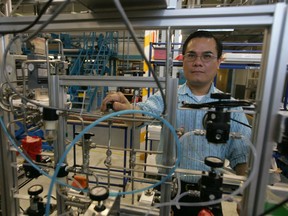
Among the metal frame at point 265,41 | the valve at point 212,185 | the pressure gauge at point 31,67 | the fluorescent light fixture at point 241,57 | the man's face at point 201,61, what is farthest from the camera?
the fluorescent light fixture at point 241,57

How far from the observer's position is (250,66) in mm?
2180

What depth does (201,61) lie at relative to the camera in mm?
1067

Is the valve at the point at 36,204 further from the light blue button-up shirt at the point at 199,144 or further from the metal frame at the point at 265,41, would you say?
the metal frame at the point at 265,41

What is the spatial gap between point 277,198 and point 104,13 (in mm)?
927

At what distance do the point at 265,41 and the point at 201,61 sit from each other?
508mm

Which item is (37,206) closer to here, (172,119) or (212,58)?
(172,119)

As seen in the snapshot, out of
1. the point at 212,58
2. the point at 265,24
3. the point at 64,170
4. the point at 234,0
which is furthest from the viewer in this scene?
the point at 234,0

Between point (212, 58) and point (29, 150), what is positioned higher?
point (212, 58)

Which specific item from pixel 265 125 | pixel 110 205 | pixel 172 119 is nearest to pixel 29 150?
pixel 110 205

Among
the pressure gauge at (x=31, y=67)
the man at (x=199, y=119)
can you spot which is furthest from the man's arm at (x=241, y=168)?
the pressure gauge at (x=31, y=67)

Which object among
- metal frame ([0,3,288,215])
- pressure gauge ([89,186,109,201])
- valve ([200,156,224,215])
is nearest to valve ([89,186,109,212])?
pressure gauge ([89,186,109,201])

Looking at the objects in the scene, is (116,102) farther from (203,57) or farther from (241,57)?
(241,57)

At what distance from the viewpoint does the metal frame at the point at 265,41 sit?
0.52 m

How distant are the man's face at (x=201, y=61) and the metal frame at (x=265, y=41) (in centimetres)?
48
